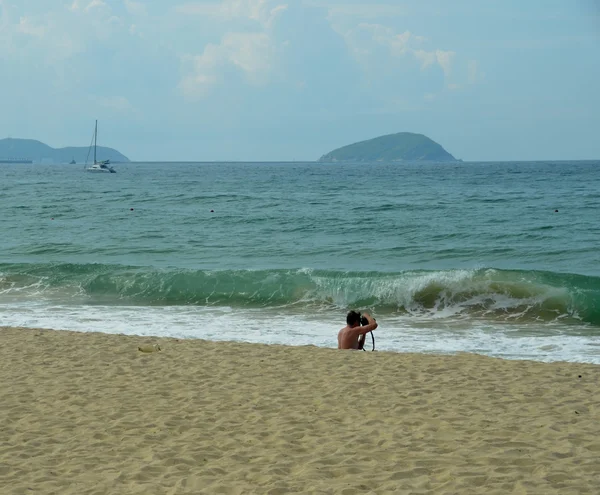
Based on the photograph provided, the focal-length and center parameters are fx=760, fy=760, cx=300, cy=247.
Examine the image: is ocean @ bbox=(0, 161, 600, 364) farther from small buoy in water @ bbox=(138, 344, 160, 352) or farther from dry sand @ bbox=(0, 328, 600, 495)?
dry sand @ bbox=(0, 328, 600, 495)

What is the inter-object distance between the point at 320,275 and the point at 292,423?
41.8ft

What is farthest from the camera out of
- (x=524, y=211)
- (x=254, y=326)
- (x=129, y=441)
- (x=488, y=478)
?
(x=524, y=211)

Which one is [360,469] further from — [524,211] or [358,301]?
[524,211]

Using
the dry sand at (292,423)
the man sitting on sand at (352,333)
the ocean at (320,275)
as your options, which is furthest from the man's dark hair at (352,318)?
the ocean at (320,275)

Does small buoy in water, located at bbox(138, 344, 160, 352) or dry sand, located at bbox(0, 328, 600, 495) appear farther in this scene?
small buoy in water, located at bbox(138, 344, 160, 352)

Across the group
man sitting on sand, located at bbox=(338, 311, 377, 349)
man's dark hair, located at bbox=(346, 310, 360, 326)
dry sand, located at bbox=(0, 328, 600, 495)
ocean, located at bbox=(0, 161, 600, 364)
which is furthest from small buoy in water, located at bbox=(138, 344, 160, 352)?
man's dark hair, located at bbox=(346, 310, 360, 326)

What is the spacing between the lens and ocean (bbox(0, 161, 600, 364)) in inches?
560

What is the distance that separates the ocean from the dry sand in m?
2.92

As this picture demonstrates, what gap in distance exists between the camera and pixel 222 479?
19.6 feet

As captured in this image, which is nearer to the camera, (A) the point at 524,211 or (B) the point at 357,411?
(B) the point at 357,411

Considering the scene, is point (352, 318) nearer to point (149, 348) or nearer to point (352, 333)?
point (352, 333)

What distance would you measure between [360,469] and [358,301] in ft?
39.0

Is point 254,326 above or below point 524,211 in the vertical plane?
below

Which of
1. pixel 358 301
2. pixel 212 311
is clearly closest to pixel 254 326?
pixel 212 311
